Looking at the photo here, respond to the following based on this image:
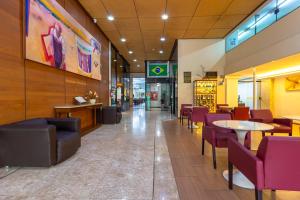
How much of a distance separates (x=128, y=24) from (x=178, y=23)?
6.73 feet

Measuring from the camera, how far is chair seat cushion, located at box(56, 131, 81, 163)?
3.36m

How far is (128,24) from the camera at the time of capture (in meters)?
8.11

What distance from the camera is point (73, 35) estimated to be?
583 cm

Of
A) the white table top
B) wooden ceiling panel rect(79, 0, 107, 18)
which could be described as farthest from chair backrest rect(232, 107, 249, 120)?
wooden ceiling panel rect(79, 0, 107, 18)

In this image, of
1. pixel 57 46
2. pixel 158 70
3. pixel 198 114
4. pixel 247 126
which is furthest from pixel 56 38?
pixel 158 70

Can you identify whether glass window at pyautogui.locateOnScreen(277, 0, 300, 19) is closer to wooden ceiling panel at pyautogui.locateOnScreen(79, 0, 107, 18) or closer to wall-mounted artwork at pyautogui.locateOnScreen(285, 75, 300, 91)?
wall-mounted artwork at pyautogui.locateOnScreen(285, 75, 300, 91)

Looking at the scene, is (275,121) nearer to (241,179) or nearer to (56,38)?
(241,179)

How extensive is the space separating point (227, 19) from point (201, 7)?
1.65 meters

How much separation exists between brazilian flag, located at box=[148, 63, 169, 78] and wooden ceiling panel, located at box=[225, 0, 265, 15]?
27.3 feet

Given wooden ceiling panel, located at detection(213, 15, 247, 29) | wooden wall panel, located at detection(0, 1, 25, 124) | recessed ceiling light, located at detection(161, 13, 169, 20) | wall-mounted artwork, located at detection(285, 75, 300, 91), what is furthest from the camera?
wall-mounted artwork, located at detection(285, 75, 300, 91)

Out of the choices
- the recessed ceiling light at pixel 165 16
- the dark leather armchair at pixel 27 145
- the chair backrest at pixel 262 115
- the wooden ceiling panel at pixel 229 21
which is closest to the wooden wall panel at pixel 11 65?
the dark leather armchair at pixel 27 145

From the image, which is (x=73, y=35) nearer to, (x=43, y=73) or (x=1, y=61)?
(x=43, y=73)

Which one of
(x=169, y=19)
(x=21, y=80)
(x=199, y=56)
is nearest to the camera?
(x=21, y=80)

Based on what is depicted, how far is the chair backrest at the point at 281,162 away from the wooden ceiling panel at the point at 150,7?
5.68 m
